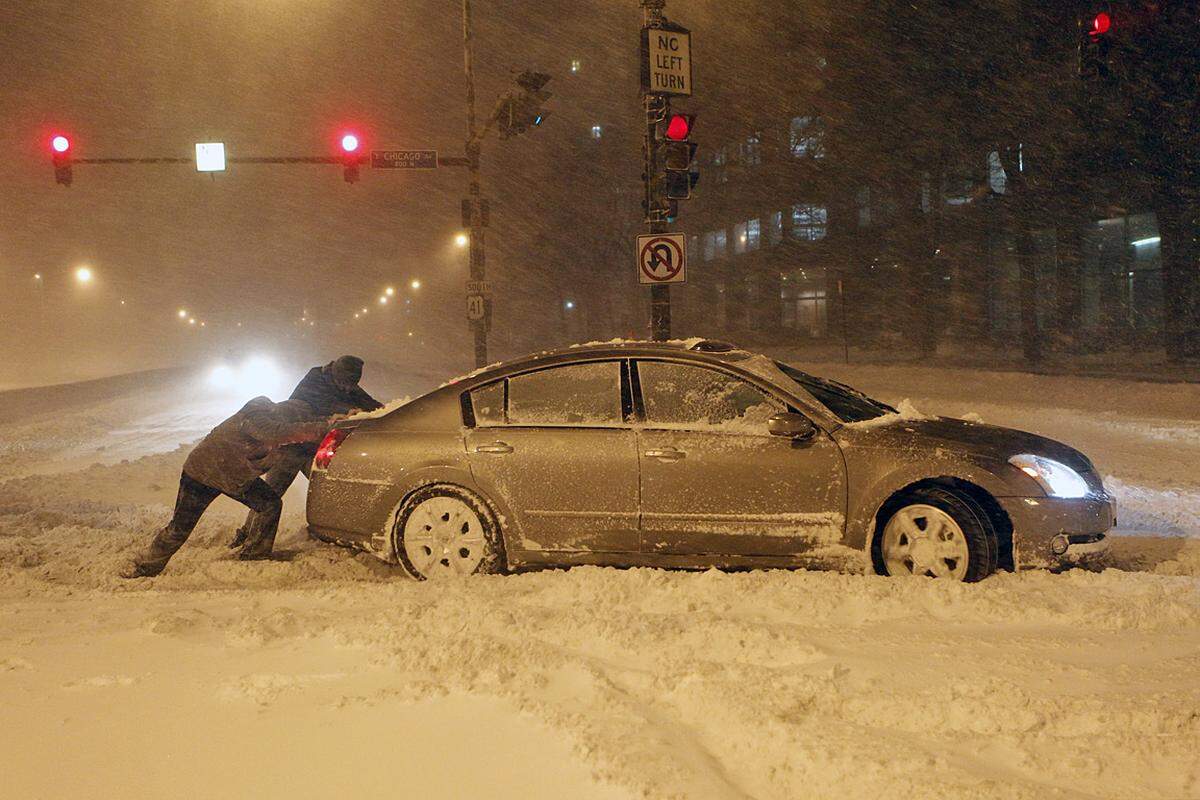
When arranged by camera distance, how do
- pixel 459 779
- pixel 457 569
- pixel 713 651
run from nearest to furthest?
pixel 459 779 < pixel 713 651 < pixel 457 569

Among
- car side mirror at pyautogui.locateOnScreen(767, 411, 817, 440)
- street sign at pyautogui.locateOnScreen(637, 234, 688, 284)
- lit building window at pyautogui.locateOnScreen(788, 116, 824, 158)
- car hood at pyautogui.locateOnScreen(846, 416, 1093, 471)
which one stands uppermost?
lit building window at pyautogui.locateOnScreen(788, 116, 824, 158)

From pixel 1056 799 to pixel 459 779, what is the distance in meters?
1.79

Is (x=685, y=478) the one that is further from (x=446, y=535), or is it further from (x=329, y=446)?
(x=329, y=446)

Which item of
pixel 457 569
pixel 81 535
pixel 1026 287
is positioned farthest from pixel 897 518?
pixel 1026 287

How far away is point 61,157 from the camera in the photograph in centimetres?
2025

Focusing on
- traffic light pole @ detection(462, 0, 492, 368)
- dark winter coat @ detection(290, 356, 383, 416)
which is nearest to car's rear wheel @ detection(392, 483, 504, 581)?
dark winter coat @ detection(290, 356, 383, 416)

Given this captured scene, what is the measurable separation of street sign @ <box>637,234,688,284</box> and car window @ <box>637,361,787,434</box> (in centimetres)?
513

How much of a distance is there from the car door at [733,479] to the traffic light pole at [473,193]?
1382 centimetres

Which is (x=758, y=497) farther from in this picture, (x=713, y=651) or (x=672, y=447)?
(x=713, y=651)

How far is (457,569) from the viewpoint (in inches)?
237

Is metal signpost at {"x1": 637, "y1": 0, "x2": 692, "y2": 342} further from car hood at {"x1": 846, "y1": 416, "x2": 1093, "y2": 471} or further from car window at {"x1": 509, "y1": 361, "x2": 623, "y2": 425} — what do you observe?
car hood at {"x1": 846, "y1": 416, "x2": 1093, "y2": 471}

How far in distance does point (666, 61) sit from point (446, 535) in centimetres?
716

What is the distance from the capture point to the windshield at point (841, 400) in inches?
236

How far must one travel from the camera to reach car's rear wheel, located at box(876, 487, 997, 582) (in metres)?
5.40
